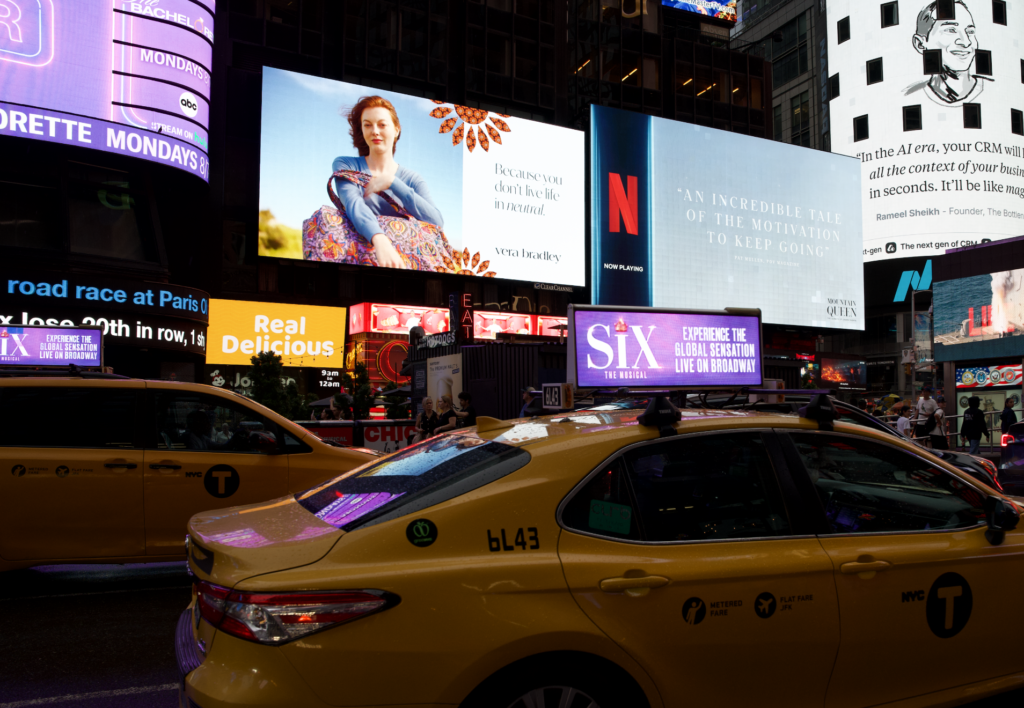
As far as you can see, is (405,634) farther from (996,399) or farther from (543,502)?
(996,399)

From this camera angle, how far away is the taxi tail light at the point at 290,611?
2.39 metres

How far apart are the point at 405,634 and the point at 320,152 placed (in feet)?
107

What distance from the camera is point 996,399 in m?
34.0

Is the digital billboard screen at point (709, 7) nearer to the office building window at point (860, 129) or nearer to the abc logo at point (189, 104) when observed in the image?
the office building window at point (860, 129)

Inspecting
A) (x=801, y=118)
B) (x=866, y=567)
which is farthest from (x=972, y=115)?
(x=866, y=567)

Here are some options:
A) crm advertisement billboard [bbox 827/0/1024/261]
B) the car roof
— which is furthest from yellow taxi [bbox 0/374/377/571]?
crm advertisement billboard [bbox 827/0/1024/261]

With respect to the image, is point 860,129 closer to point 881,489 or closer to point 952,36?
point 952,36

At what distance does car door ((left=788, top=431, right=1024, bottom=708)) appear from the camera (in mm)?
3000

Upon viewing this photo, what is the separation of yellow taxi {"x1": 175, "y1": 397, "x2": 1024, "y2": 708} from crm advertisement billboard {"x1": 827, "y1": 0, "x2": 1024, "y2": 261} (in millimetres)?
63893

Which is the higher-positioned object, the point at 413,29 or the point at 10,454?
the point at 413,29

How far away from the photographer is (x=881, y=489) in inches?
140

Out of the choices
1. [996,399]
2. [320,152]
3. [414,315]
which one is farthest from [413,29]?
[996,399]

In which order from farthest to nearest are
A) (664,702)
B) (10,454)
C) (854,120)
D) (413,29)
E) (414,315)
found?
(854,120)
(413,29)
(414,315)
(10,454)
(664,702)

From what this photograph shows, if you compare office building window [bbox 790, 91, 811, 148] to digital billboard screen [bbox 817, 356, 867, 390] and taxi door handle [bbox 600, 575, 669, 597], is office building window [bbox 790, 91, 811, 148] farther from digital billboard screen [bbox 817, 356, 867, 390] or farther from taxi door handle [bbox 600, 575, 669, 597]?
taxi door handle [bbox 600, 575, 669, 597]
